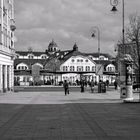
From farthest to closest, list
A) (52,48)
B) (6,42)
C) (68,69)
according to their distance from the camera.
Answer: (52,48)
(68,69)
(6,42)

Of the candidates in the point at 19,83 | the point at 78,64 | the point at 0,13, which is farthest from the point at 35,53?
the point at 0,13

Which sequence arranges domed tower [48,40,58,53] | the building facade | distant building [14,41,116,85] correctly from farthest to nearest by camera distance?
domed tower [48,40,58,53]
distant building [14,41,116,85]
the building facade

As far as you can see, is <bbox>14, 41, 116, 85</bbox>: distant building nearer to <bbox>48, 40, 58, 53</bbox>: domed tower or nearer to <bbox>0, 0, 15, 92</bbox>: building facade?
<bbox>48, 40, 58, 53</bbox>: domed tower

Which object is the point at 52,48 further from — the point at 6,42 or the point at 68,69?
the point at 6,42

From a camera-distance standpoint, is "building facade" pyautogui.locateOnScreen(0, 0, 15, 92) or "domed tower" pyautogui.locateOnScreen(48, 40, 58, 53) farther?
"domed tower" pyautogui.locateOnScreen(48, 40, 58, 53)

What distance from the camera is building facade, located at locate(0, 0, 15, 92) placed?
48.9 m

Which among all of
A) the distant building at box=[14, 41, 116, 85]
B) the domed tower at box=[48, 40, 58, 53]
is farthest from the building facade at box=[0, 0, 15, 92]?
the domed tower at box=[48, 40, 58, 53]

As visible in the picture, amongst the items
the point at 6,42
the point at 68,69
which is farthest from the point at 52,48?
the point at 6,42

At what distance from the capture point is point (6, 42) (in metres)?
53.8

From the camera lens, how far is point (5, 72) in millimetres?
52188

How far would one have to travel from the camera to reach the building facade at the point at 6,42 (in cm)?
4887

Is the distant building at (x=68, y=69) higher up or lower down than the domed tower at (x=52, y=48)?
lower down

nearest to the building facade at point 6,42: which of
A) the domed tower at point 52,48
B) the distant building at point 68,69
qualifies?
the distant building at point 68,69

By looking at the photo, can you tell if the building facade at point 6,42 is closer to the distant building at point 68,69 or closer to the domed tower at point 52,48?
the distant building at point 68,69
